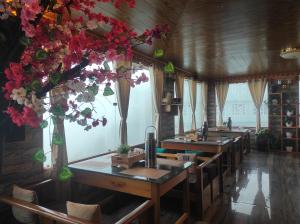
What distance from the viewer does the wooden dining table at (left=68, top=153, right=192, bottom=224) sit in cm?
197

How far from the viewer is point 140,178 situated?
6.72ft

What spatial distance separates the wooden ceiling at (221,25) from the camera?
242 centimetres

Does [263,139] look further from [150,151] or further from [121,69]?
[121,69]

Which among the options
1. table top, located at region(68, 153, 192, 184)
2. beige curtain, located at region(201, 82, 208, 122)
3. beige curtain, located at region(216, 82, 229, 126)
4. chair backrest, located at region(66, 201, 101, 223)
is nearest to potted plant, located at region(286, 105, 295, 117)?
beige curtain, located at region(216, 82, 229, 126)

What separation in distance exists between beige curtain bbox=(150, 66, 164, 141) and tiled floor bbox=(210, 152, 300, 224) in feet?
5.90

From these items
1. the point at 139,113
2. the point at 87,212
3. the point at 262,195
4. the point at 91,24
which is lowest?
the point at 262,195

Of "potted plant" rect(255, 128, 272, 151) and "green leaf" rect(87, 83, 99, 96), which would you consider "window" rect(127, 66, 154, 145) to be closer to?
"green leaf" rect(87, 83, 99, 96)

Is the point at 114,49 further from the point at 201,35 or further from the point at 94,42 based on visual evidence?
the point at 201,35

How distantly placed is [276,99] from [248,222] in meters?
5.47

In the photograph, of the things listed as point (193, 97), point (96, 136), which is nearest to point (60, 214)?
point (96, 136)

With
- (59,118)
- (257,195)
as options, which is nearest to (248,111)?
(257,195)

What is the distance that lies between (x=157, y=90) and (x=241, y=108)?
4081 mm

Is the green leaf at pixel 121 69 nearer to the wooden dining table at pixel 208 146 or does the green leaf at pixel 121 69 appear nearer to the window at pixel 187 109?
the wooden dining table at pixel 208 146

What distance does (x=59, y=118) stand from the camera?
813 millimetres
